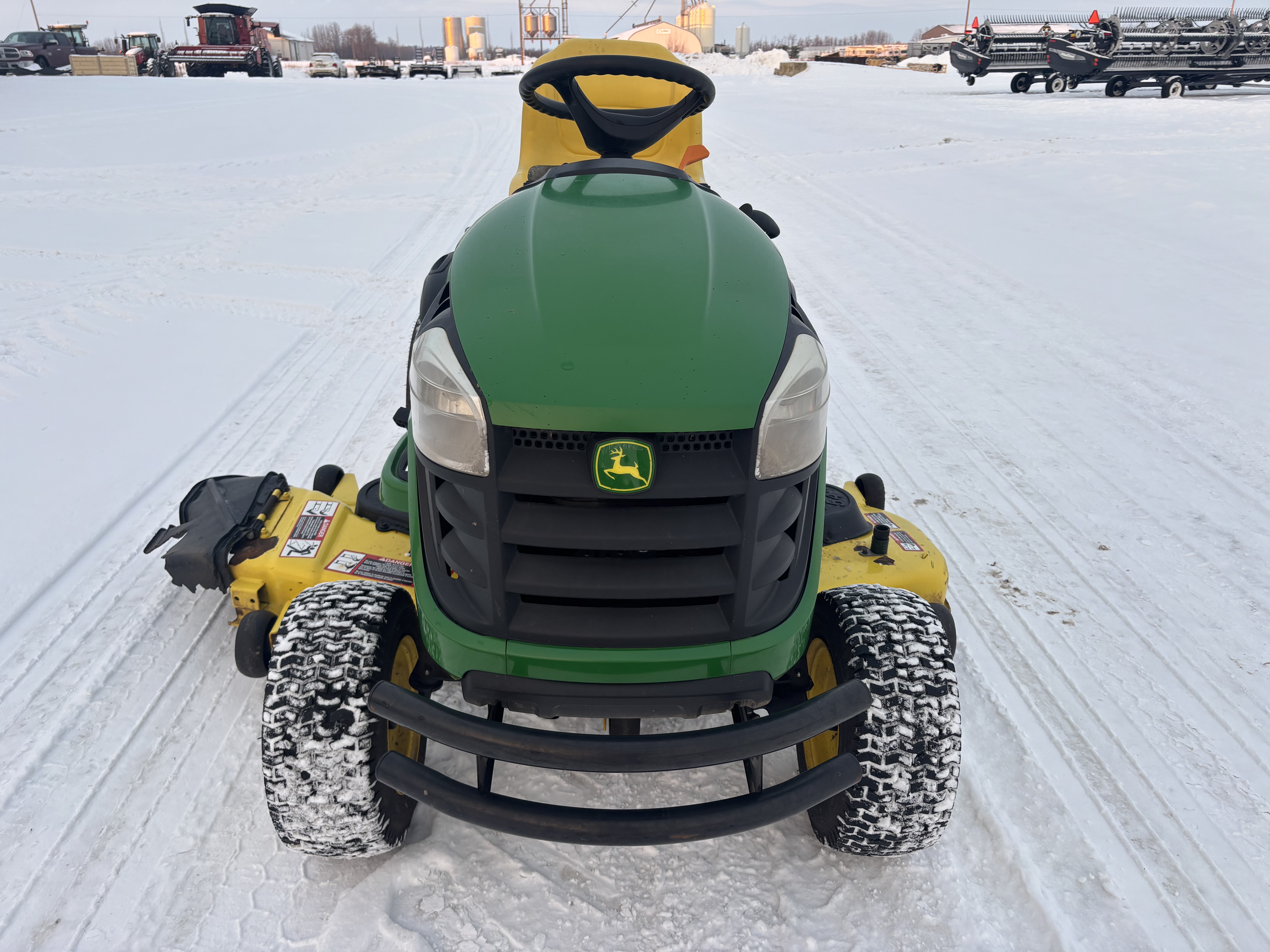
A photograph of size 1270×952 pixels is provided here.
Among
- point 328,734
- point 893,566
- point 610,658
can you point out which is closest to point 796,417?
point 610,658

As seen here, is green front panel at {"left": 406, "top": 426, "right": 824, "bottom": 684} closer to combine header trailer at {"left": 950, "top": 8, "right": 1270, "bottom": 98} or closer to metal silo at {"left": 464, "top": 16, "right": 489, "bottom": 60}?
combine header trailer at {"left": 950, "top": 8, "right": 1270, "bottom": 98}

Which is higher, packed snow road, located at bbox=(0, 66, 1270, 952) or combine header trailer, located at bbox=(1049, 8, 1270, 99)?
combine header trailer, located at bbox=(1049, 8, 1270, 99)

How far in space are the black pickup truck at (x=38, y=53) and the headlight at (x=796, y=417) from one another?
39619 millimetres

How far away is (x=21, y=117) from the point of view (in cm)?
1638

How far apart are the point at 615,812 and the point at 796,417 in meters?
0.86

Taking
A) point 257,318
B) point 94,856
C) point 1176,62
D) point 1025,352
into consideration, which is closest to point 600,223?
point 94,856

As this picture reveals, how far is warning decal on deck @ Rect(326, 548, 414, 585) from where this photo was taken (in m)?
2.39

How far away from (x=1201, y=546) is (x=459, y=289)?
3163 mm

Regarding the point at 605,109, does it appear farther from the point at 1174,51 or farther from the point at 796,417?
the point at 1174,51

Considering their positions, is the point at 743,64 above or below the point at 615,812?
above

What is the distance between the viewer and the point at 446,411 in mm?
1570

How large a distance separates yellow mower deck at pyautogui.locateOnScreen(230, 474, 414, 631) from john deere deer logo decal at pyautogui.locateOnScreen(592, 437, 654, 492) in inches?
39.7

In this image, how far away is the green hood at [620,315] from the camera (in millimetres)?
1501

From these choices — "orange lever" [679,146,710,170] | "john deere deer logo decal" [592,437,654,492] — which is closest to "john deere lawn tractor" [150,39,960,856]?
"john deere deer logo decal" [592,437,654,492]
